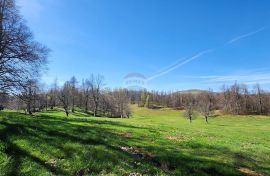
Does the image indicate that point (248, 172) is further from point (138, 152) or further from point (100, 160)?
point (100, 160)

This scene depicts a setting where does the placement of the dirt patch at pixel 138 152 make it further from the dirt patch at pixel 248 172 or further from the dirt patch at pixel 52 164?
the dirt patch at pixel 248 172

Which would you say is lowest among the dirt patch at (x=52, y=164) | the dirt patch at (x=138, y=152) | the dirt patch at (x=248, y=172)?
the dirt patch at (x=248, y=172)

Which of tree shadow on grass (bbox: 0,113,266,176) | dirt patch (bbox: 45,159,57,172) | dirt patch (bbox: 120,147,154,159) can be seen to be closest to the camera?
dirt patch (bbox: 45,159,57,172)

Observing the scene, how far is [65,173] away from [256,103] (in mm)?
169366

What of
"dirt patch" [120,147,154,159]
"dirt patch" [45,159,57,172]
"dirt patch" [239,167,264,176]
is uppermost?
"dirt patch" [45,159,57,172]

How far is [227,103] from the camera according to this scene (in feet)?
534

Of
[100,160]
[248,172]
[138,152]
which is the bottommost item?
[248,172]

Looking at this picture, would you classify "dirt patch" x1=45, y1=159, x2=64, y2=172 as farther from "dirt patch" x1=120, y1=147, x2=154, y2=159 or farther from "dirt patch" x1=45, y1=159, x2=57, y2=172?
"dirt patch" x1=120, y1=147, x2=154, y2=159

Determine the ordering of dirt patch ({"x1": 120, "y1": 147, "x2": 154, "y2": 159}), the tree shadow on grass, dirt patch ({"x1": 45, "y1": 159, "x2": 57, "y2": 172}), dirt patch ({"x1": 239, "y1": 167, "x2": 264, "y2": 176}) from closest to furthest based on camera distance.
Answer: dirt patch ({"x1": 45, "y1": 159, "x2": 57, "y2": 172}), the tree shadow on grass, dirt patch ({"x1": 239, "y1": 167, "x2": 264, "y2": 176}), dirt patch ({"x1": 120, "y1": 147, "x2": 154, "y2": 159})

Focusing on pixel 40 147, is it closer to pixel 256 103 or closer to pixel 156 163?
pixel 156 163

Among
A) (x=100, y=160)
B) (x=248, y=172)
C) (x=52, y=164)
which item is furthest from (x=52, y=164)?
(x=248, y=172)

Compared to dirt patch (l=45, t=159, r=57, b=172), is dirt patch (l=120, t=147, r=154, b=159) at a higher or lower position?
lower

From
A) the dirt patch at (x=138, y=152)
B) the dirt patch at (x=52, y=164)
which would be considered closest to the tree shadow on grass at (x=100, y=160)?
the dirt patch at (x=52, y=164)

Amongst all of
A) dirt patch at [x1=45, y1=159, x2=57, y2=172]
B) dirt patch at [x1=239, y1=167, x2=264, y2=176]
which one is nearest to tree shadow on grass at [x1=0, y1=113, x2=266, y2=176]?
dirt patch at [x1=45, y1=159, x2=57, y2=172]
